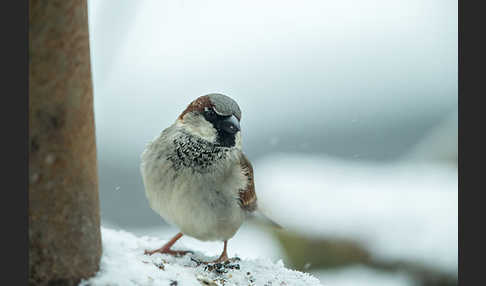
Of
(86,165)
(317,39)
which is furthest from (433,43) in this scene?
(86,165)

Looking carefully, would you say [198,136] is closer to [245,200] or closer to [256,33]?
[245,200]

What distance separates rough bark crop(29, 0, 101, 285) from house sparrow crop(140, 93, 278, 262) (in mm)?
491

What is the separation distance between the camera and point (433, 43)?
5.54 metres

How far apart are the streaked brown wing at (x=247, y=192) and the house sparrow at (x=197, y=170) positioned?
0.17 feet

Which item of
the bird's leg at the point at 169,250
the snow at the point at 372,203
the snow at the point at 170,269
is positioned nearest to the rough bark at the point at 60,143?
the snow at the point at 170,269

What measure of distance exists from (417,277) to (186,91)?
234cm

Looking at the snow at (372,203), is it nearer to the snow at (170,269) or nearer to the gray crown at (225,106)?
the snow at (170,269)

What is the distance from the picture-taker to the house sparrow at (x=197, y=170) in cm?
168

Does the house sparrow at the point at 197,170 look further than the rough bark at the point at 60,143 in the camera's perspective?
Yes

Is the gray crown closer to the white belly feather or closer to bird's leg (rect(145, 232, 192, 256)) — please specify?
the white belly feather

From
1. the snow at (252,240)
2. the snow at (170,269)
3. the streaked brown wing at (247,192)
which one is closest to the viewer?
the snow at (170,269)

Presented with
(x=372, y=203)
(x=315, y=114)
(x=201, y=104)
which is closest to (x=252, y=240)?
(x=372, y=203)

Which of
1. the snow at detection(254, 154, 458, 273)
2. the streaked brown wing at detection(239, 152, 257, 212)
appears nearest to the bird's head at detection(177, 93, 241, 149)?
the streaked brown wing at detection(239, 152, 257, 212)

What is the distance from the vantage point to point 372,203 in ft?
11.1
